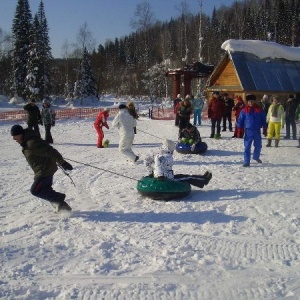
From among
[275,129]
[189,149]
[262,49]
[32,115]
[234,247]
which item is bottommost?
[234,247]

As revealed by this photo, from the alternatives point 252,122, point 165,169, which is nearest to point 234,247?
point 165,169

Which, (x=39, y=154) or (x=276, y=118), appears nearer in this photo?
(x=39, y=154)

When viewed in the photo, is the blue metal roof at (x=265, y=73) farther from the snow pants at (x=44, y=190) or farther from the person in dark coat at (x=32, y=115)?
the snow pants at (x=44, y=190)

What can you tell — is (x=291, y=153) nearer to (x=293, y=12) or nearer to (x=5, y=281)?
(x=5, y=281)

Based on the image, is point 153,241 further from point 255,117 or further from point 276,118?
point 276,118

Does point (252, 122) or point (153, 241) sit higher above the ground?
point (252, 122)

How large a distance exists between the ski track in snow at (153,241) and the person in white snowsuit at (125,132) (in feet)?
4.43

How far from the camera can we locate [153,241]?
16.5 feet

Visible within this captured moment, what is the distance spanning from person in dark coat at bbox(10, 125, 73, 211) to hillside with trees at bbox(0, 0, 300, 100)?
32239 mm

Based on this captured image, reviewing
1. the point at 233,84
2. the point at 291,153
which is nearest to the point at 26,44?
the point at 233,84

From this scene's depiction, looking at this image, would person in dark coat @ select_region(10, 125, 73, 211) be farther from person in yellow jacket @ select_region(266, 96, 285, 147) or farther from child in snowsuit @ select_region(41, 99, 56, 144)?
child in snowsuit @ select_region(41, 99, 56, 144)

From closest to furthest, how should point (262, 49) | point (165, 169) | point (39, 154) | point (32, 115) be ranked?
point (39, 154)
point (165, 169)
point (32, 115)
point (262, 49)

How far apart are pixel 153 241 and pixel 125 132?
18.4ft

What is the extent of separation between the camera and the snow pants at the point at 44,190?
5852 millimetres
